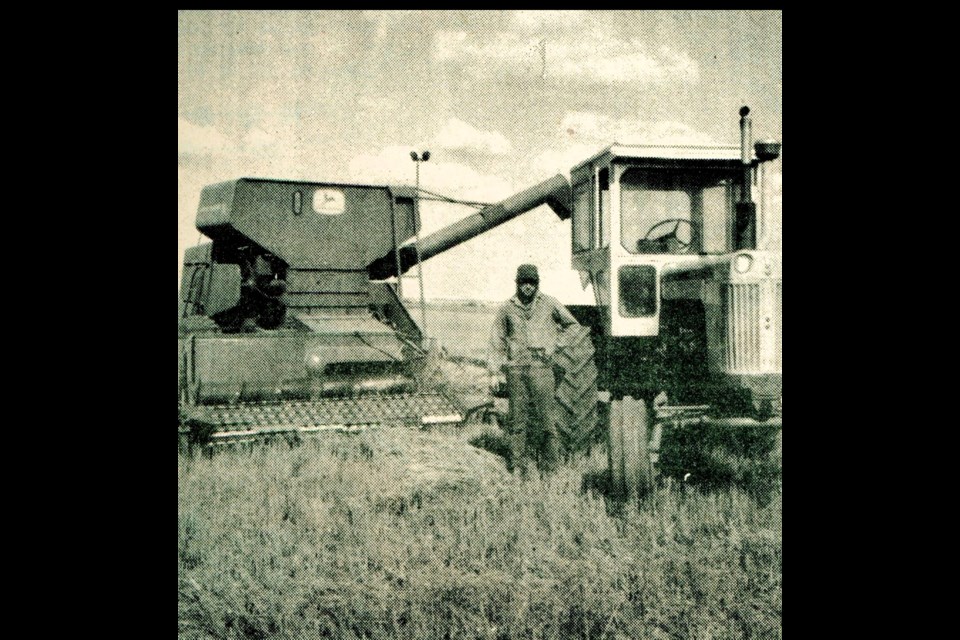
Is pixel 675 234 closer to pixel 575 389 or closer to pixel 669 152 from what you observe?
pixel 669 152

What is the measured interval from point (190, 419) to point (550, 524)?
3.11m

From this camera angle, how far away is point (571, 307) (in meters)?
5.84

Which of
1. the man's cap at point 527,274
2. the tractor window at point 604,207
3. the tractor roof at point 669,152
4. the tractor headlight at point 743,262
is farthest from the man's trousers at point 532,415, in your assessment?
the tractor roof at point 669,152

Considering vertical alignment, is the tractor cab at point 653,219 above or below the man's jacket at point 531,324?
above

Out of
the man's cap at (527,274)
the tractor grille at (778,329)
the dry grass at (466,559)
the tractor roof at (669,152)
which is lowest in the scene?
the dry grass at (466,559)

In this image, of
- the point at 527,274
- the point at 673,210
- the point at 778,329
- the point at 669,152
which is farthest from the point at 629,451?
the point at 669,152

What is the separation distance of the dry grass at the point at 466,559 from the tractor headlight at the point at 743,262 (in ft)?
4.43

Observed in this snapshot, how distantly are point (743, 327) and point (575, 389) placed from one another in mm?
1150

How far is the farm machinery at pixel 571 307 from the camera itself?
4535mm

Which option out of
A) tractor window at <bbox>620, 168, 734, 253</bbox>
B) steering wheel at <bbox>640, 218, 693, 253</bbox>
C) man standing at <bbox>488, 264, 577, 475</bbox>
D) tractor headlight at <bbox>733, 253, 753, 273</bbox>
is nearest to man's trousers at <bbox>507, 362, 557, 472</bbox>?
man standing at <bbox>488, 264, 577, 475</bbox>

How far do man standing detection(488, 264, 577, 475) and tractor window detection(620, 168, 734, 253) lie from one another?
72cm

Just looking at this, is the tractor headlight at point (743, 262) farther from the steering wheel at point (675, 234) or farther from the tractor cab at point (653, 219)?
the steering wheel at point (675, 234)

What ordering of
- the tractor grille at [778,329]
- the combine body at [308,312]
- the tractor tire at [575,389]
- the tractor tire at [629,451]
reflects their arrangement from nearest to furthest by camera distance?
the tractor grille at [778,329], the tractor tire at [629,451], the tractor tire at [575,389], the combine body at [308,312]

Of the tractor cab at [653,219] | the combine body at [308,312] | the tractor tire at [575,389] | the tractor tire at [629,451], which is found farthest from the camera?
the combine body at [308,312]
